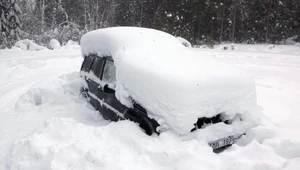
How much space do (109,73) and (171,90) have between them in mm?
1668

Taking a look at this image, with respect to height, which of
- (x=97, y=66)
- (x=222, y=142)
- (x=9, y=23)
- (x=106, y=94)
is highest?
(x=9, y=23)

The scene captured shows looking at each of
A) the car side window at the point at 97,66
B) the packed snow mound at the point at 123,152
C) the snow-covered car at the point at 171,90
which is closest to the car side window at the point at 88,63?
the car side window at the point at 97,66

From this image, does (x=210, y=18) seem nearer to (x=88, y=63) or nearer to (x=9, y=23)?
(x=9, y=23)

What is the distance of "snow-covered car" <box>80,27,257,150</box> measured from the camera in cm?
377

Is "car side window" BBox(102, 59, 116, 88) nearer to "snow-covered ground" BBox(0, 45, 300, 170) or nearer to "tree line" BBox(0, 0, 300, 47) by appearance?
"snow-covered ground" BBox(0, 45, 300, 170)

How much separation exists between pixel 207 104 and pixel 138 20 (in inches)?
1450

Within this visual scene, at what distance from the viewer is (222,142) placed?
4000mm

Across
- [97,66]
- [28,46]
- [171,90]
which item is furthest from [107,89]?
[28,46]

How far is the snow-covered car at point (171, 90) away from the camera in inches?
149

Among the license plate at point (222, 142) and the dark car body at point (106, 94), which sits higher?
the dark car body at point (106, 94)

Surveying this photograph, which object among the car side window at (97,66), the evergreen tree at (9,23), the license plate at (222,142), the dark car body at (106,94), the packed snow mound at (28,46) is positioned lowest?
the license plate at (222,142)

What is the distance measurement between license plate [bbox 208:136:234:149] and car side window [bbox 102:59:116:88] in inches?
78.4

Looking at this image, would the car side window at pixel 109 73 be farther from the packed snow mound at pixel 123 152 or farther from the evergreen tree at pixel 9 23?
the evergreen tree at pixel 9 23

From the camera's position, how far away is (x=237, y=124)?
14.0 ft
